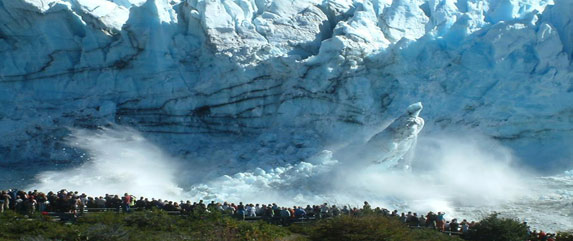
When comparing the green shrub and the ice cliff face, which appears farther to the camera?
the ice cliff face

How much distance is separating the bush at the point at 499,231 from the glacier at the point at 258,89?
29.3 ft

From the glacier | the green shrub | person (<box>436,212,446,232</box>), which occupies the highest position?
the glacier

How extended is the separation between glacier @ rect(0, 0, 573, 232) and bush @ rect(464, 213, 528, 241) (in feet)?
29.3

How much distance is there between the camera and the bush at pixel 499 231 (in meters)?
23.9

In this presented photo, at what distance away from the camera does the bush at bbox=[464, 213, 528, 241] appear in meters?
23.9

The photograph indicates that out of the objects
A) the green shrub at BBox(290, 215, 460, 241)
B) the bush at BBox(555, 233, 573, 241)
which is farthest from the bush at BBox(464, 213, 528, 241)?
the green shrub at BBox(290, 215, 460, 241)

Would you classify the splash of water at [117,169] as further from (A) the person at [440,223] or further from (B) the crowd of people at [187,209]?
(A) the person at [440,223]

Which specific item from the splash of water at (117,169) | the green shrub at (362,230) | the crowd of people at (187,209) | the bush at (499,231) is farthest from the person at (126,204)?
the bush at (499,231)

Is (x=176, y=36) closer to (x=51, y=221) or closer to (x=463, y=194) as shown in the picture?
(x=463, y=194)

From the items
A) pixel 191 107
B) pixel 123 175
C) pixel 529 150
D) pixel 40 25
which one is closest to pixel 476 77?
pixel 529 150

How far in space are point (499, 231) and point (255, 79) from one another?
16430mm

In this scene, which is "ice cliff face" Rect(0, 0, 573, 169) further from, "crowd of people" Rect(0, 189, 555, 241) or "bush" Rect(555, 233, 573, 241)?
"bush" Rect(555, 233, 573, 241)

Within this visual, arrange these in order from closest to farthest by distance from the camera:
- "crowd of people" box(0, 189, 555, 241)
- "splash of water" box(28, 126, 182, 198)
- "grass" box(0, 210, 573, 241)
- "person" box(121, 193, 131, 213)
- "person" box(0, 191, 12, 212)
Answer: "grass" box(0, 210, 573, 241)
"person" box(0, 191, 12, 212)
"crowd of people" box(0, 189, 555, 241)
"person" box(121, 193, 131, 213)
"splash of water" box(28, 126, 182, 198)

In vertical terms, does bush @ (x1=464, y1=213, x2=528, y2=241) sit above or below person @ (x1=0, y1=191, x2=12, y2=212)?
below
